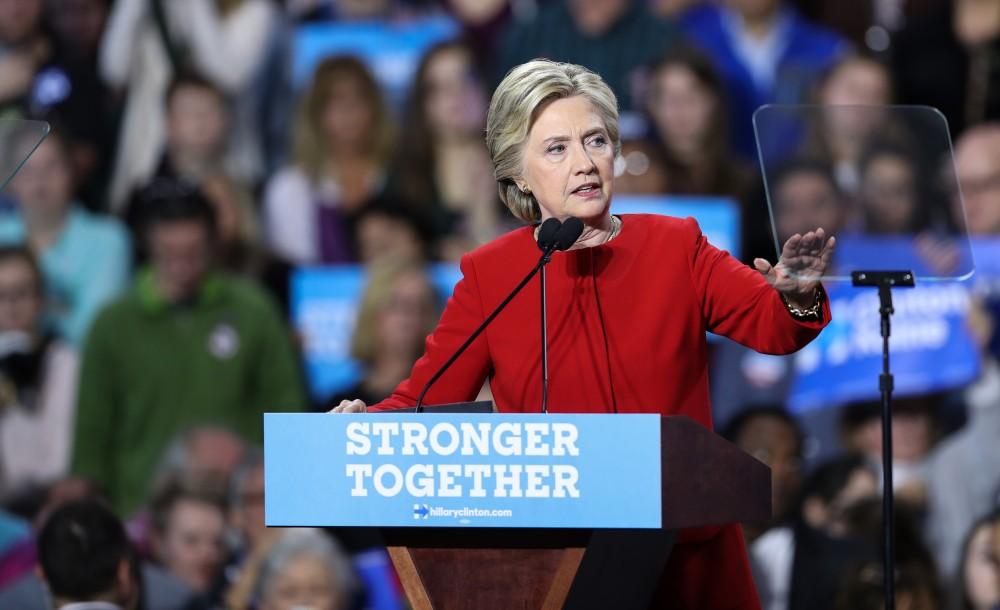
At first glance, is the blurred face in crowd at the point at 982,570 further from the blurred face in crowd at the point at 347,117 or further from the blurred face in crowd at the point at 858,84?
the blurred face in crowd at the point at 347,117

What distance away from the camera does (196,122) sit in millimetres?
6316

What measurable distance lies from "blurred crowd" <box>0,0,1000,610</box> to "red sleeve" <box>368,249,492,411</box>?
9.16 ft

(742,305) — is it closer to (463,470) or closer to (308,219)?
(463,470)

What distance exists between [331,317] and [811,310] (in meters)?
3.79

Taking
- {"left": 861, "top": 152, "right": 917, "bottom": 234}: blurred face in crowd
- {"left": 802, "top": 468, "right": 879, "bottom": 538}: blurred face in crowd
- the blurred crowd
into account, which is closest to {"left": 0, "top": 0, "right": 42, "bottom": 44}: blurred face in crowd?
the blurred crowd

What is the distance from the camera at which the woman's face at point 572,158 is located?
2.66m

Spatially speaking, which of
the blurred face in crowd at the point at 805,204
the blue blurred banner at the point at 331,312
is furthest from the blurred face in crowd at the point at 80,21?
the blurred face in crowd at the point at 805,204

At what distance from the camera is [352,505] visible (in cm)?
227

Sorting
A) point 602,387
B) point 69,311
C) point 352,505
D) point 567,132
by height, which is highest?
point 69,311

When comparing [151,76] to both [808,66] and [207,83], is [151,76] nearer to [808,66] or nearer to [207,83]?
[207,83]

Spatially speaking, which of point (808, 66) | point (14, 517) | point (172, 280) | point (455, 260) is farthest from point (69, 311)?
point (808, 66)

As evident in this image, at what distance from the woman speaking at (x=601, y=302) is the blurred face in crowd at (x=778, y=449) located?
3.06 metres

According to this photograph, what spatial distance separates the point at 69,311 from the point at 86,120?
0.82 m

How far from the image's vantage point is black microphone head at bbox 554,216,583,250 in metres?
2.47
